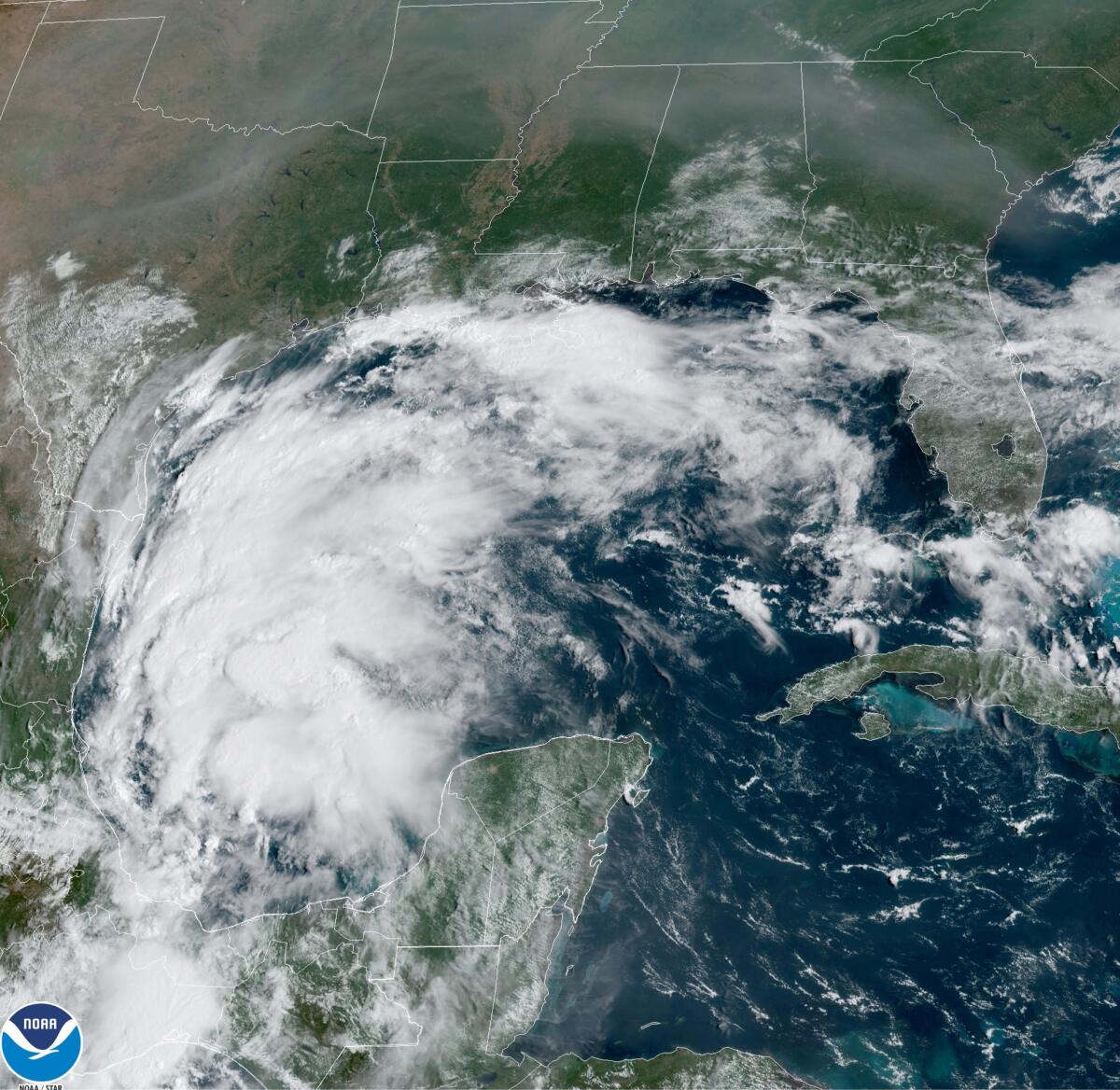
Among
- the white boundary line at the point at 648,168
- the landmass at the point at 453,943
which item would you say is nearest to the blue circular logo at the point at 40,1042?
the landmass at the point at 453,943

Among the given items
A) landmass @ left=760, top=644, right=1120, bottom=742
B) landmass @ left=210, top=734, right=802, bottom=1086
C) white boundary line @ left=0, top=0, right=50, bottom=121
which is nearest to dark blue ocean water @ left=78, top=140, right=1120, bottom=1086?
landmass @ left=760, top=644, right=1120, bottom=742

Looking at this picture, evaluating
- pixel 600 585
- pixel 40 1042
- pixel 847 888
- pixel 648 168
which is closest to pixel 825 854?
pixel 847 888

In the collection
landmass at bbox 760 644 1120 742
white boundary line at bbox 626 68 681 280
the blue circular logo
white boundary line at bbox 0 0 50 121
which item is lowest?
the blue circular logo

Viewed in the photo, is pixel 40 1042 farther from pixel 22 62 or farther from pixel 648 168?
pixel 22 62

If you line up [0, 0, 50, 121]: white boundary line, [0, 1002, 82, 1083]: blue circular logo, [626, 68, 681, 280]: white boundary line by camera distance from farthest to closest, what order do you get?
[0, 0, 50, 121]: white boundary line, [626, 68, 681, 280]: white boundary line, [0, 1002, 82, 1083]: blue circular logo

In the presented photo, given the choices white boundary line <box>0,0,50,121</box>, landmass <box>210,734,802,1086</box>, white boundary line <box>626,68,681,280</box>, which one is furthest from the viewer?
white boundary line <box>0,0,50,121</box>

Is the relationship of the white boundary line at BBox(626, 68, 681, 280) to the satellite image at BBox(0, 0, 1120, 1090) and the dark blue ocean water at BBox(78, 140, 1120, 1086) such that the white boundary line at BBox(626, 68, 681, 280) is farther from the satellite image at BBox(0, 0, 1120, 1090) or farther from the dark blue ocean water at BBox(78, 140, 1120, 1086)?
the dark blue ocean water at BBox(78, 140, 1120, 1086)
